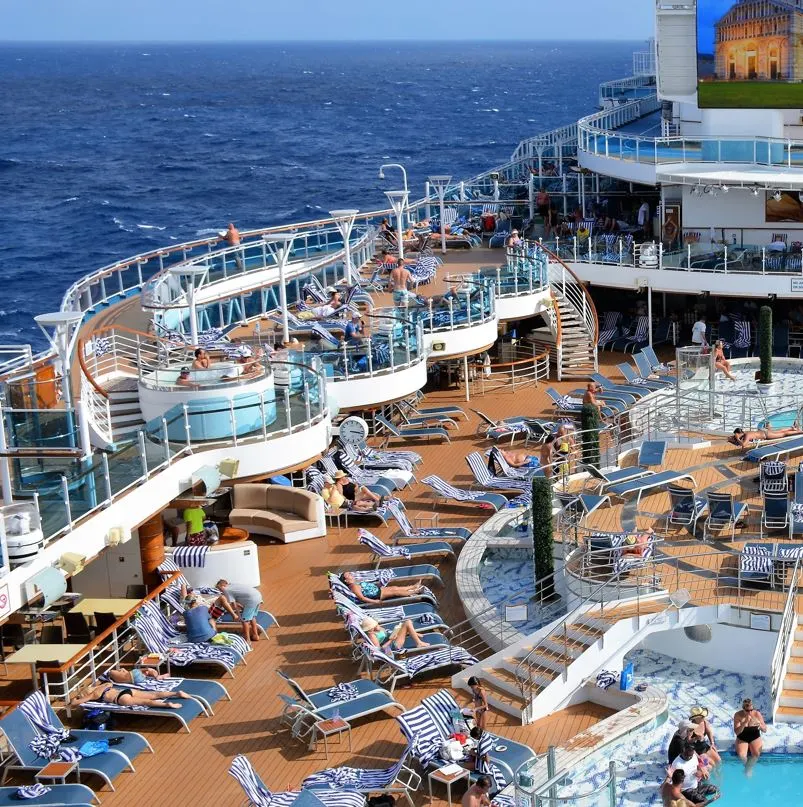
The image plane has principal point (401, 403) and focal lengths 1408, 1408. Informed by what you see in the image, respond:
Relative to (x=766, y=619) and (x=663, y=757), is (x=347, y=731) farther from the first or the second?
(x=766, y=619)

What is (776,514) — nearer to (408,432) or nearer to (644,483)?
(644,483)

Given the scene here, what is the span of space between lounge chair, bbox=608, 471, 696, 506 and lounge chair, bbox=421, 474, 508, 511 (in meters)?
2.12

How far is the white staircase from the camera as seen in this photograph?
1648 centimetres

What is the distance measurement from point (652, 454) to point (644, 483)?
1.81 m

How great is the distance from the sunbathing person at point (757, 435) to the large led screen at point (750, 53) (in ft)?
40.9

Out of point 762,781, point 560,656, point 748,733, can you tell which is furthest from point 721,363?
point 762,781

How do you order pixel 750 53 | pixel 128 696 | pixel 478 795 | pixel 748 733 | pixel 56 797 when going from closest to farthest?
pixel 478 795, pixel 56 797, pixel 748 733, pixel 128 696, pixel 750 53

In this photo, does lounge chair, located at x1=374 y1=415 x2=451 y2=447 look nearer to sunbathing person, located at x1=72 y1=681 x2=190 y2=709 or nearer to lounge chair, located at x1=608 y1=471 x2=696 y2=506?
lounge chair, located at x1=608 y1=471 x2=696 y2=506

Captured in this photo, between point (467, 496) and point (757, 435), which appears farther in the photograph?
point (757, 435)

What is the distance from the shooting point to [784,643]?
659 inches

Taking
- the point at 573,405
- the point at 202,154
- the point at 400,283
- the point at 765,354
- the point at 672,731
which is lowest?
the point at 672,731

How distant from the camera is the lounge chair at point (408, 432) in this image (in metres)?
26.4

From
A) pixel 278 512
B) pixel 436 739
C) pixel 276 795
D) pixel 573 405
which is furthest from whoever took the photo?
pixel 573 405

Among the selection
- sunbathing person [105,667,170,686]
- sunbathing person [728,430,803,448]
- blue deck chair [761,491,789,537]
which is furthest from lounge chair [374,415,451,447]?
sunbathing person [105,667,170,686]
